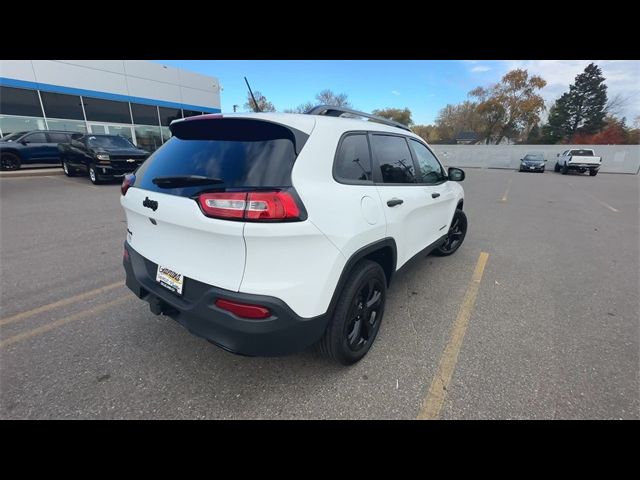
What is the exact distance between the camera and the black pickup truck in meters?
10.5

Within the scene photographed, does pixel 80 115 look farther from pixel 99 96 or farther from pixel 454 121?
pixel 454 121

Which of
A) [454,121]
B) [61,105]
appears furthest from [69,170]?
[454,121]

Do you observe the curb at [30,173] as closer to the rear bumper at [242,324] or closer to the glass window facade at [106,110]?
the glass window facade at [106,110]

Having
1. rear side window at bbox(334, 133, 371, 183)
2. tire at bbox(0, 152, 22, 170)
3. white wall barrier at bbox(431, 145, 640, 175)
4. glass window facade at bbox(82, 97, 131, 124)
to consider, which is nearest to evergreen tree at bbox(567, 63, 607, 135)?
white wall barrier at bbox(431, 145, 640, 175)

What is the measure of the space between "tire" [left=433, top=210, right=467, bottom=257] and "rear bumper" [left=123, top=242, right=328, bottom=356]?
11.3ft

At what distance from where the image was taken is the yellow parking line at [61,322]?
2574 millimetres

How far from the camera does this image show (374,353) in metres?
2.59

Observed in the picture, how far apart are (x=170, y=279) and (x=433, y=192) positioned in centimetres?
273

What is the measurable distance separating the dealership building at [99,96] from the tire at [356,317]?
21.8 meters

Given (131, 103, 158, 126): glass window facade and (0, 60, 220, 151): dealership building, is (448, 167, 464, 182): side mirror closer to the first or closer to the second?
(0, 60, 220, 151): dealership building
